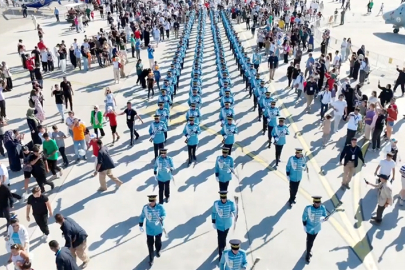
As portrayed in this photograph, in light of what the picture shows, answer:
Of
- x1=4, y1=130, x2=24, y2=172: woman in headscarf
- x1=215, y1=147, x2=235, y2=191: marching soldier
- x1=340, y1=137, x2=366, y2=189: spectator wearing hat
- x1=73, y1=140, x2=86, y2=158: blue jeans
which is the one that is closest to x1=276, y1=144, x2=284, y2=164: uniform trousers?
x1=340, y1=137, x2=366, y2=189: spectator wearing hat

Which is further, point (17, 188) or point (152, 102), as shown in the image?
point (152, 102)

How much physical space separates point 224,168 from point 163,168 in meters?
1.50

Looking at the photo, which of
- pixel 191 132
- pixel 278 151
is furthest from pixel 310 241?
pixel 191 132

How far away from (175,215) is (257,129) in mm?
6380

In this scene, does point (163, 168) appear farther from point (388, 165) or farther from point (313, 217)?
point (388, 165)

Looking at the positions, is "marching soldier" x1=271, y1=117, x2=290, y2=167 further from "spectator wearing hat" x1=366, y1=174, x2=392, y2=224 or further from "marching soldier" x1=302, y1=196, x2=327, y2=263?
"marching soldier" x1=302, y1=196, x2=327, y2=263

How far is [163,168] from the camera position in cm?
980

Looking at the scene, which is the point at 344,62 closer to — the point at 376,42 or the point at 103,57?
the point at 376,42

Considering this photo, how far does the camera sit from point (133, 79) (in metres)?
22.4

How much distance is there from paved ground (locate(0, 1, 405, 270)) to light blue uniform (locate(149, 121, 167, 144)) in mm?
928

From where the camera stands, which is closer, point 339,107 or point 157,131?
point 157,131

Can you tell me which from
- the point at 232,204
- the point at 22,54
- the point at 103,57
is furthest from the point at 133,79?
the point at 232,204

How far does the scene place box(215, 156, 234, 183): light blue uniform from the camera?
1004 cm

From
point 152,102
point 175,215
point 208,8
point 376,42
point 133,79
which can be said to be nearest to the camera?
point 175,215
